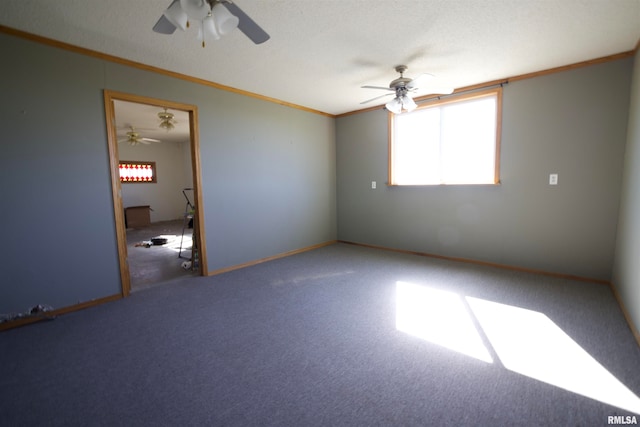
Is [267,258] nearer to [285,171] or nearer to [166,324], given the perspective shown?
[285,171]

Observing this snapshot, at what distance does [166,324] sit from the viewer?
2.51 m

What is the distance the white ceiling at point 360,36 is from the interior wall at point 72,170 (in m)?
0.26

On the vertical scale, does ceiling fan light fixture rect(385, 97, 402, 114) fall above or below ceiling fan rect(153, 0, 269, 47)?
below

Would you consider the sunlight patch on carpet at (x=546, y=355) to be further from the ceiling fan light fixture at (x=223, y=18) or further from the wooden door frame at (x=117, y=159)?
the wooden door frame at (x=117, y=159)

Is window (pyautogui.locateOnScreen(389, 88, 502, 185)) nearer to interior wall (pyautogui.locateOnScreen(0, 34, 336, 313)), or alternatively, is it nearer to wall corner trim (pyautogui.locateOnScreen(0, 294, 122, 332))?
interior wall (pyautogui.locateOnScreen(0, 34, 336, 313))

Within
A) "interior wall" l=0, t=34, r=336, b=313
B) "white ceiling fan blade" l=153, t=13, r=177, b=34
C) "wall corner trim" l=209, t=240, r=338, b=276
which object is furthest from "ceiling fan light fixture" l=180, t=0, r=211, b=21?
"wall corner trim" l=209, t=240, r=338, b=276

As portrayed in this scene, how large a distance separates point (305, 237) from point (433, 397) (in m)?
3.70

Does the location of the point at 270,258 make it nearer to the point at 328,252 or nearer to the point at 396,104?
the point at 328,252

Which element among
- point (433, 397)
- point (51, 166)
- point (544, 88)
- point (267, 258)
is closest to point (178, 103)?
point (51, 166)

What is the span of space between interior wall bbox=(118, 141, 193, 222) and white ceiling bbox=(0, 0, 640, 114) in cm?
642

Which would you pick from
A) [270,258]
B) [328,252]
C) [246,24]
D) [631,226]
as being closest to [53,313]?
[270,258]

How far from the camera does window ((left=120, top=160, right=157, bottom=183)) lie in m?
8.30

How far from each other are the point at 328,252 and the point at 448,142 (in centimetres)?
261

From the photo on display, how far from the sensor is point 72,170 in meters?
2.77
